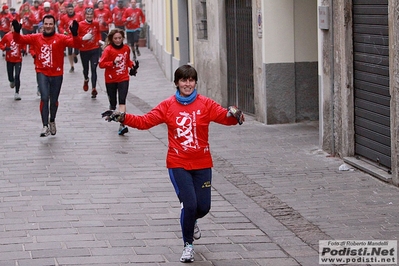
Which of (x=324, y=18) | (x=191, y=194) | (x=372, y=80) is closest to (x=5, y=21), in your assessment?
(x=324, y=18)

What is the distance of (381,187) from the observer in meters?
9.52

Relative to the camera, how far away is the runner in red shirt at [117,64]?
14.1 meters

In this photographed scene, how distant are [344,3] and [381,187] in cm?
259

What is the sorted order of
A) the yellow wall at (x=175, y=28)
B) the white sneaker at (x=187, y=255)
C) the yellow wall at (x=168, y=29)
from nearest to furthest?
1. the white sneaker at (x=187, y=255)
2. the yellow wall at (x=175, y=28)
3. the yellow wall at (x=168, y=29)

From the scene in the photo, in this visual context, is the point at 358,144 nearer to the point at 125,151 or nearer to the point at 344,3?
the point at 344,3

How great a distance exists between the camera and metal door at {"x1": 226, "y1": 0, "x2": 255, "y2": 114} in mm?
15375

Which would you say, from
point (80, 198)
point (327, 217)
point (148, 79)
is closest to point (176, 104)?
point (327, 217)

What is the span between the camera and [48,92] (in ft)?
45.0

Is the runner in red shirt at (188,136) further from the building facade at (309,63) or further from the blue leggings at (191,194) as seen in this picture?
the building facade at (309,63)

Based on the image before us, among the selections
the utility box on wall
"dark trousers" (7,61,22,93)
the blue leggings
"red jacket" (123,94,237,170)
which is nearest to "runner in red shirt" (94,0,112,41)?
"dark trousers" (7,61,22,93)

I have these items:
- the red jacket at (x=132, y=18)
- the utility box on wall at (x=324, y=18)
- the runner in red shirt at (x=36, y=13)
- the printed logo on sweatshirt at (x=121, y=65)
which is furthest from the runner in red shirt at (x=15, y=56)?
the runner in red shirt at (x=36, y=13)

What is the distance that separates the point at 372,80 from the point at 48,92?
547 centimetres

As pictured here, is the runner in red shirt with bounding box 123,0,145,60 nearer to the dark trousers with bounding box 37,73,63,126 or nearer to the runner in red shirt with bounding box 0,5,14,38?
the runner in red shirt with bounding box 0,5,14,38

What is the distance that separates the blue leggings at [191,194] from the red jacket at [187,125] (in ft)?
0.21
